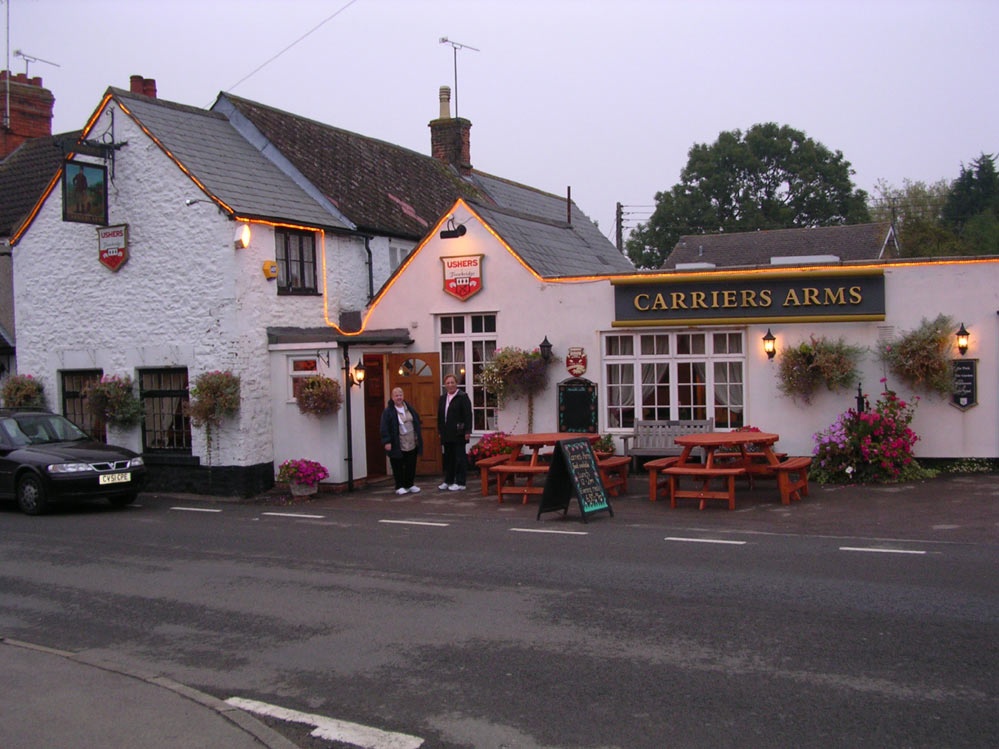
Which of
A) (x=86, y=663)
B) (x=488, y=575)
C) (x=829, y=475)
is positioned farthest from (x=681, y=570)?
(x=829, y=475)

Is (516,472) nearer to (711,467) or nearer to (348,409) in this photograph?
(711,467)

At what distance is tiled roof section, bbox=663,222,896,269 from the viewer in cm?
4122

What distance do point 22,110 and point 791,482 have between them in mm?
23241

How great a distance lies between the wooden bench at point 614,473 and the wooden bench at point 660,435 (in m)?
1.14

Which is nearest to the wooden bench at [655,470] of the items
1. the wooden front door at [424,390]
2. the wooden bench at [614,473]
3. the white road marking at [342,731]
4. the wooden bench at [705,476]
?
the wooden bench at [705,476]

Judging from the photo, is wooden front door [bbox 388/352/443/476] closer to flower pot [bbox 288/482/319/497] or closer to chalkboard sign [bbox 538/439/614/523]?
flower pot [bbox 288/482/319/497]

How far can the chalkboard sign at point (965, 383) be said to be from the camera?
14.9m

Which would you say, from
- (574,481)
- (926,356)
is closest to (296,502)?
(574,481)

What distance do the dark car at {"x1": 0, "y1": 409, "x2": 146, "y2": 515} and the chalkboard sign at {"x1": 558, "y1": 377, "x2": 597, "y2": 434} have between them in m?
7.31

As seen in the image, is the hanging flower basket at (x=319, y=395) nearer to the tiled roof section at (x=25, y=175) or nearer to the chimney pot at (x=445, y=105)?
the tiled roof section at (x=25, y=175)

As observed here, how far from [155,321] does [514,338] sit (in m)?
6.66

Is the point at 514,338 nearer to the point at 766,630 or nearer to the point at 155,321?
the point at 155,321

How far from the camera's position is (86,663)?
670cm

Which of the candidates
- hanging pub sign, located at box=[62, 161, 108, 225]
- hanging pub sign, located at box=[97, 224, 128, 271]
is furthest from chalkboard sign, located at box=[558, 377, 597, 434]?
hanging pub sign, located at box=[62, 161, 108, 225]
